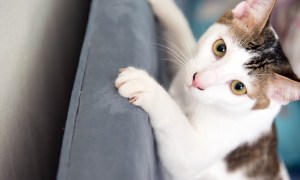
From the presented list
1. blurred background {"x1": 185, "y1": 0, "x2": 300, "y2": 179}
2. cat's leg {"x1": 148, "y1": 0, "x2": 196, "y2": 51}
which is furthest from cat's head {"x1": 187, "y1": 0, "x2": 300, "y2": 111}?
blurred background {"x1": 185, "y1": 0, "x2": 300, "y2": 179}

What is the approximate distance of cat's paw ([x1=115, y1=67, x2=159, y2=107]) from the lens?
920 mm

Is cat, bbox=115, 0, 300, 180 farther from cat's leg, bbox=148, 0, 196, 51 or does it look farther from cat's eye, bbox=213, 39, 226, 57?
cat's leg, bbox=148, 0, 196, 51

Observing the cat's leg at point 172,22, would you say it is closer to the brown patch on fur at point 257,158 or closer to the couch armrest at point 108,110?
the couch armrest at point 108,110

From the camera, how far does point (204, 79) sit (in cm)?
100

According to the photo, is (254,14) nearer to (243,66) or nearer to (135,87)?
(243,66)

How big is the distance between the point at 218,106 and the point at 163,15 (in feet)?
1.51

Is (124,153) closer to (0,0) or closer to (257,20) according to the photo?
(0,0)

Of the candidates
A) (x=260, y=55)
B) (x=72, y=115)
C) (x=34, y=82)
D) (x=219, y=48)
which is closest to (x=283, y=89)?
(x=260, y=55)

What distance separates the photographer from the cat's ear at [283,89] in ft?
3.34

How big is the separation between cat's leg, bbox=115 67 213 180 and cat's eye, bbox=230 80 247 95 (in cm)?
17

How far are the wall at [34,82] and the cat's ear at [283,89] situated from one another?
74cm

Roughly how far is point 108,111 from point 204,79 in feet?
0.97

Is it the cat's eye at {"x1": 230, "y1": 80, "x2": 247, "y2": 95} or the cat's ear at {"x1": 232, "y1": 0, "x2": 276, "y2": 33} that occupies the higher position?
the cat's ear at {"x1": 232, "y1": 0, "x2": 276, "y2": 33}

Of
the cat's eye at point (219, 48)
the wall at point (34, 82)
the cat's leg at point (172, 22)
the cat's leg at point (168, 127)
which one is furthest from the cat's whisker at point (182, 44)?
the wall at point (34, 82)
